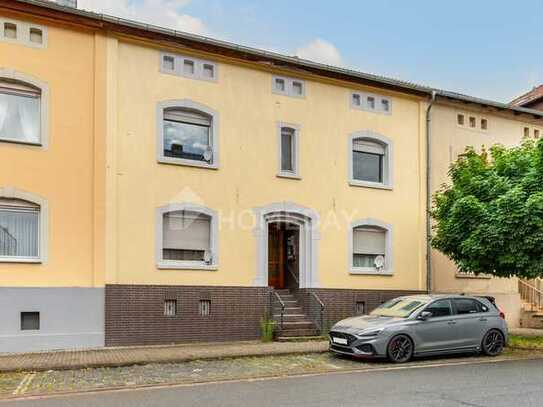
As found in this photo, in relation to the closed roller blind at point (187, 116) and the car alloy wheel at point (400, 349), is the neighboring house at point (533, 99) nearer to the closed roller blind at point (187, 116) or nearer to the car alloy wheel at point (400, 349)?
the closed roller blind at point (187, 116)

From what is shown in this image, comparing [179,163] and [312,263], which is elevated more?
[179,163]

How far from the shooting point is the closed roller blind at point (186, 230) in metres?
16.7

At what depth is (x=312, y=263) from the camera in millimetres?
18516

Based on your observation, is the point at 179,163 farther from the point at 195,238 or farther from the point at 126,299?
the point at 126,299

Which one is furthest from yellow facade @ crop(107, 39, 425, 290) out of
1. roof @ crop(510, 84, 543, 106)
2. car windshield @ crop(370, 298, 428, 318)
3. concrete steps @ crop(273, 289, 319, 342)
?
roof @ crop(510, 84, 543, 106)

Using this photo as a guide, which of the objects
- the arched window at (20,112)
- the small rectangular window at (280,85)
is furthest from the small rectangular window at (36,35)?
the small rectangular window at (280,85)

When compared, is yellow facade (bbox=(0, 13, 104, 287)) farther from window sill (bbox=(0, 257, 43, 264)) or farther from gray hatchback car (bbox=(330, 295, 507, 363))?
gray hatchback car (bbox=(330, 295, 507, 363))

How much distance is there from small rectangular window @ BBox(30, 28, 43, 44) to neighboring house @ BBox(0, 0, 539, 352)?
3 centimetres

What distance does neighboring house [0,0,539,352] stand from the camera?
49.2ft

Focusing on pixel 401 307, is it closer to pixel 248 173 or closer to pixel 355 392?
pixel 355 392

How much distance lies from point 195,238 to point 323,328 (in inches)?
178

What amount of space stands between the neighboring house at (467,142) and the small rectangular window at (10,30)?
13035 mm

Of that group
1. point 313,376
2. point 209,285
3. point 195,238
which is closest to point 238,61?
point 195,238

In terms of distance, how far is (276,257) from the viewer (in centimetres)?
1930
